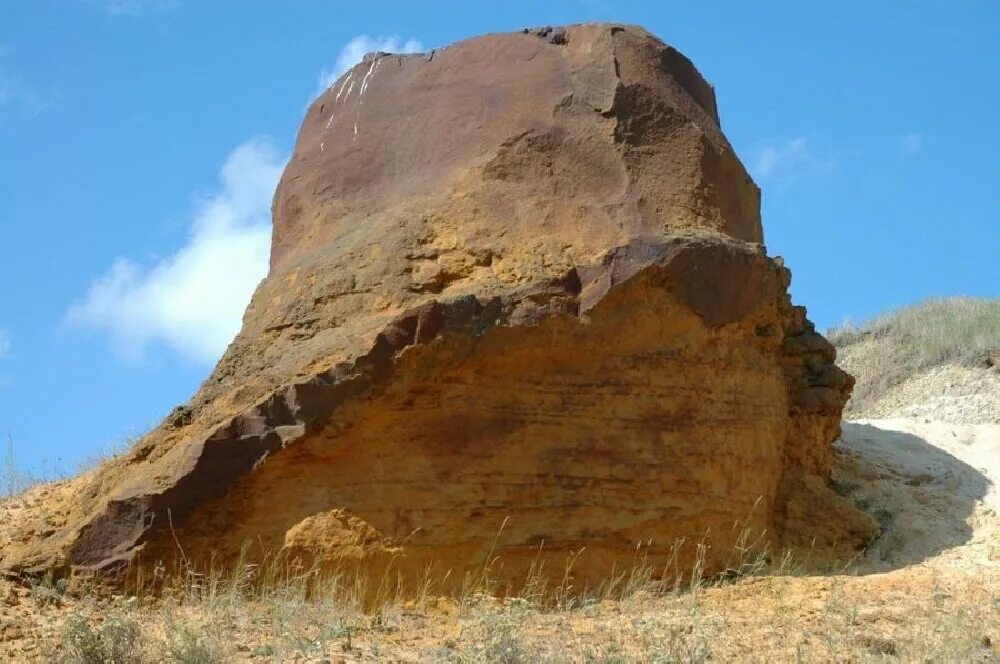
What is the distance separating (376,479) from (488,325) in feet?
3.34

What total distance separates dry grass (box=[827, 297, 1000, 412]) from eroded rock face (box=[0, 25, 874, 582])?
27.1 feet

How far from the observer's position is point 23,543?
22.2ft

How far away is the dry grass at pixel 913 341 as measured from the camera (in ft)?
52.5

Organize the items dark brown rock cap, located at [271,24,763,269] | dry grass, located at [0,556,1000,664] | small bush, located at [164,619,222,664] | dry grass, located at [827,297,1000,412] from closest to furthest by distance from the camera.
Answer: small bush, located at [164,619,222,664] → dry grass, located at [0,556,1000,664] → dark brown rock cap, located at [271,24,763,269] → dry grass, located at [827,297,1000,412]

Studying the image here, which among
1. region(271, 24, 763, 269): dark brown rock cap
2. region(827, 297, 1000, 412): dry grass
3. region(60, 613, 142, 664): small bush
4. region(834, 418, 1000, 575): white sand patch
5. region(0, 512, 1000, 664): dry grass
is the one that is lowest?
region(60, 613, 142, 664): small bush

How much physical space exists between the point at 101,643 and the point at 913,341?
14.2 metres

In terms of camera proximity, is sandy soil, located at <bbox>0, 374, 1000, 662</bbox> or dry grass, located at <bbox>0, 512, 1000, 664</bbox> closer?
dry grass, located at <bbox>0, 512, 1000, 664</bbox>

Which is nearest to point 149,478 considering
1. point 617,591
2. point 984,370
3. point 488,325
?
point 488,325

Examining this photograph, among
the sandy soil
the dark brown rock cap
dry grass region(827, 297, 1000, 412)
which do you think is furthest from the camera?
dry grass region(827, 297, 1000, 412)

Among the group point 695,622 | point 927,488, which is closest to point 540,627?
point 695,622

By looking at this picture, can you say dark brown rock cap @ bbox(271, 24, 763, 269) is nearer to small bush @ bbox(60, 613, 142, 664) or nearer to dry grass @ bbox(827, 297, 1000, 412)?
small bush @ bbox(60, 613, 142, 664)

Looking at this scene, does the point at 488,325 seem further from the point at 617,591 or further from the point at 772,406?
the point at 772,406

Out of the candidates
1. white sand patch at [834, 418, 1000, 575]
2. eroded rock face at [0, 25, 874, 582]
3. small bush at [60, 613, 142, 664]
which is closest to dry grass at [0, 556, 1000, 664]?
small bush at [60, 613, 142, 664]

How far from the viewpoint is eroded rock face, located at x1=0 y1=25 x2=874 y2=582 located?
21.2 ft
